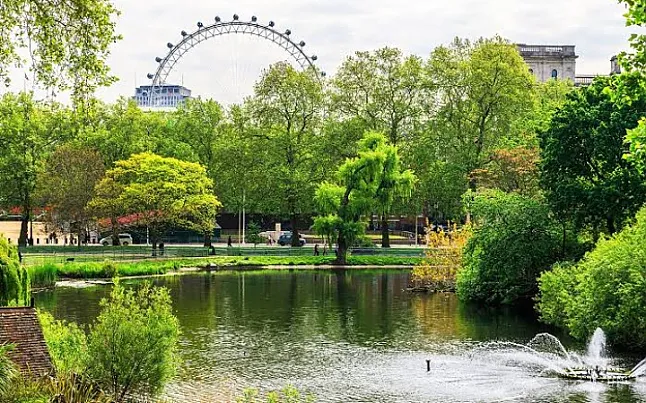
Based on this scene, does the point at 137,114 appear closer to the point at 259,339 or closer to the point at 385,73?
the point at 385,73

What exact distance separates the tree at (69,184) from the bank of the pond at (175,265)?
903cm

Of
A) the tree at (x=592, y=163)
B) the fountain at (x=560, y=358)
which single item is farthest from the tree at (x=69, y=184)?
the fountain at (x=560, y=358)

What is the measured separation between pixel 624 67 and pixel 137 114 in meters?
64.0

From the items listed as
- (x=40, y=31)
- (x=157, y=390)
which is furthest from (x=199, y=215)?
(x=40, y=31)

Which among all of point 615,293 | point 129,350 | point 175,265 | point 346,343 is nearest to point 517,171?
point 615,293

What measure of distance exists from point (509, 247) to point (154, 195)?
31.4 meters

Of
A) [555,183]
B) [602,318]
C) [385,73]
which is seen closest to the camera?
[602,318]

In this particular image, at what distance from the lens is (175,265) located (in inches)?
2446

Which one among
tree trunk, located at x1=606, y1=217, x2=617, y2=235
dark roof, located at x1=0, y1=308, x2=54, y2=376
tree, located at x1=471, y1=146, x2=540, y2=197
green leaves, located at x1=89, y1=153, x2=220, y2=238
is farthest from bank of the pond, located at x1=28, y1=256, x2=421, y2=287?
dark roof, located at x1=0, y1=308, x2=54, y2=376

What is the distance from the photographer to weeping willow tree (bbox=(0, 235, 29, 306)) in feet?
73.5

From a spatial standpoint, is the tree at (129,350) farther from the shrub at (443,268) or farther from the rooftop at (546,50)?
the rooftop at (546,50)

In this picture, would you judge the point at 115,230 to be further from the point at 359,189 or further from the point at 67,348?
the point at 67,348

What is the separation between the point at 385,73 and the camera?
7344 cm

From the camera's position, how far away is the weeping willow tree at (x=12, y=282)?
73.5ft
